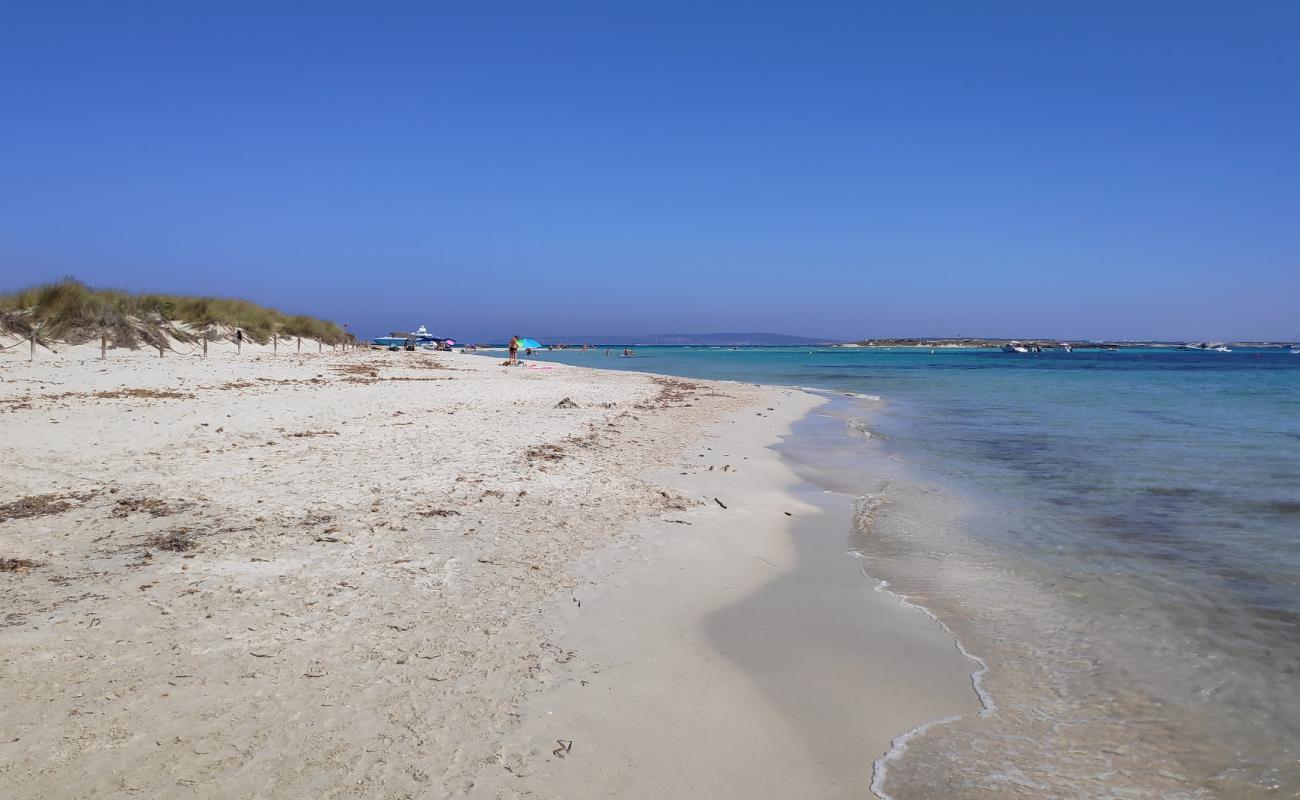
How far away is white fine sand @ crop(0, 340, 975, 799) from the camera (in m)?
2.99

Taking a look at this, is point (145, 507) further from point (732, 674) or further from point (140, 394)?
point (140, 394)

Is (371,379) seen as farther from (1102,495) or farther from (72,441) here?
(1102,495)

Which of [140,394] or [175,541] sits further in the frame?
[140,394]

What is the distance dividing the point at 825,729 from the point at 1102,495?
7.61 m

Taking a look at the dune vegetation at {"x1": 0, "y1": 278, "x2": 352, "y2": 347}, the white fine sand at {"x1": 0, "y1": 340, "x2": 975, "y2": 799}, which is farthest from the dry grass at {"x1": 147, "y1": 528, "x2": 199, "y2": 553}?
the dune vegetation at {"x1": 0, "y1": 278, "x2": 352, "y2": 347}

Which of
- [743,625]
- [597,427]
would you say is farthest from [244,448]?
[743,625]

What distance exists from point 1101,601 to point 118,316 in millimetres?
31400

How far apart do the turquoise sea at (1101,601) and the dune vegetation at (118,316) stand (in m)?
25.6

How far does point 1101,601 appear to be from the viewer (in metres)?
5.46

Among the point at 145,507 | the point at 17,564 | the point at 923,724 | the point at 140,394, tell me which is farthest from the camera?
the point at 140,394

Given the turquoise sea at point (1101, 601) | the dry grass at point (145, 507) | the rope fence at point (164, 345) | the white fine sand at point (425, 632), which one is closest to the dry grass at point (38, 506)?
Answer: the white fine sand at point (425, 632)

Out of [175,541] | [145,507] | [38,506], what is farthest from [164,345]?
[175,541]

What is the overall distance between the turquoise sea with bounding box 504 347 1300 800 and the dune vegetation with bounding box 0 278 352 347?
25637 millimetres

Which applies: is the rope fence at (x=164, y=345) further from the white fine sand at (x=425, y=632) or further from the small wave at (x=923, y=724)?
the small wave at (x=923, y=724)
